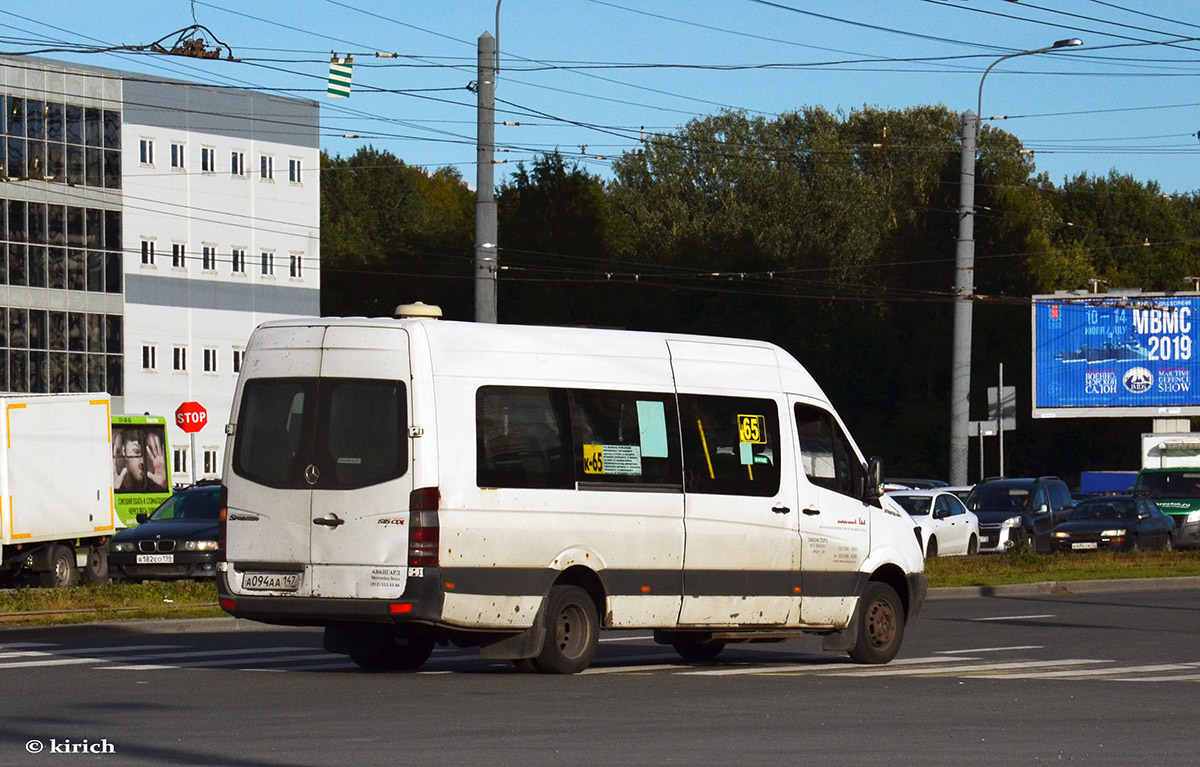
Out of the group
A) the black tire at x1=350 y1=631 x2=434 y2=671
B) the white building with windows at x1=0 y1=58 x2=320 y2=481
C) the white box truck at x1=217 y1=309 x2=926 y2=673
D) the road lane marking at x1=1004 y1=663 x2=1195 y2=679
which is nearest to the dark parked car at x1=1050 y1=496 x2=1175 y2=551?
the road lane marking at x1=1004 y1=663 x2=1195 y2=679

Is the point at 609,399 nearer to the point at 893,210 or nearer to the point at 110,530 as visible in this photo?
the point at 110,530

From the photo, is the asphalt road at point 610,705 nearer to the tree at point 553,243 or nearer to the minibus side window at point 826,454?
the minibus side window at point 826,454

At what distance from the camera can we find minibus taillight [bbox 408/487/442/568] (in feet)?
45.3

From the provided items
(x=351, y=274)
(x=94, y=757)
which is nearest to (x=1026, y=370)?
(x=351, y=274)

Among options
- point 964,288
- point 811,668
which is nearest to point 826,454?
point 811,668

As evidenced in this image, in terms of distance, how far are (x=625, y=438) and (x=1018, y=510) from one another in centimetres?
2724

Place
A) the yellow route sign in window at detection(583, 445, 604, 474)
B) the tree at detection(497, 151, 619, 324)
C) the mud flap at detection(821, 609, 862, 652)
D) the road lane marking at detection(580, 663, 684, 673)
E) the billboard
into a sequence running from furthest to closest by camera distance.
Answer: the tree at detection(497, 151, 619, 324)
the billboard
the mud flap at detection(821, 609, 862, 652)
the road lane marking at detection(580, 663, 684, 673)
the yellow route sign in window at detection(583, 445, 604, 474)

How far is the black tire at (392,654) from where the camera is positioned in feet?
50.8

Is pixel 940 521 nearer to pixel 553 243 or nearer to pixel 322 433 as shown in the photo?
pixel 322 433

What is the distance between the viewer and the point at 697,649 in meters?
17.0

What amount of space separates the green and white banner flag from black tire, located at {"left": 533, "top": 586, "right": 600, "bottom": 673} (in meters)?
17.2

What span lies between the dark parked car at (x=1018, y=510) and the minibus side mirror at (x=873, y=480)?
2349cm

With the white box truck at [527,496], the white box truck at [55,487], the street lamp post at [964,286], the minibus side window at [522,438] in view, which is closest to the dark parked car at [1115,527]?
the street lamp post at [964,286]

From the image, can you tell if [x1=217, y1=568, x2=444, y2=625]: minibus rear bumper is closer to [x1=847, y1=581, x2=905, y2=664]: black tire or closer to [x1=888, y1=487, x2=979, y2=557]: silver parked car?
[x1=847, y1=581, x2=905, y2=664]: black tire
